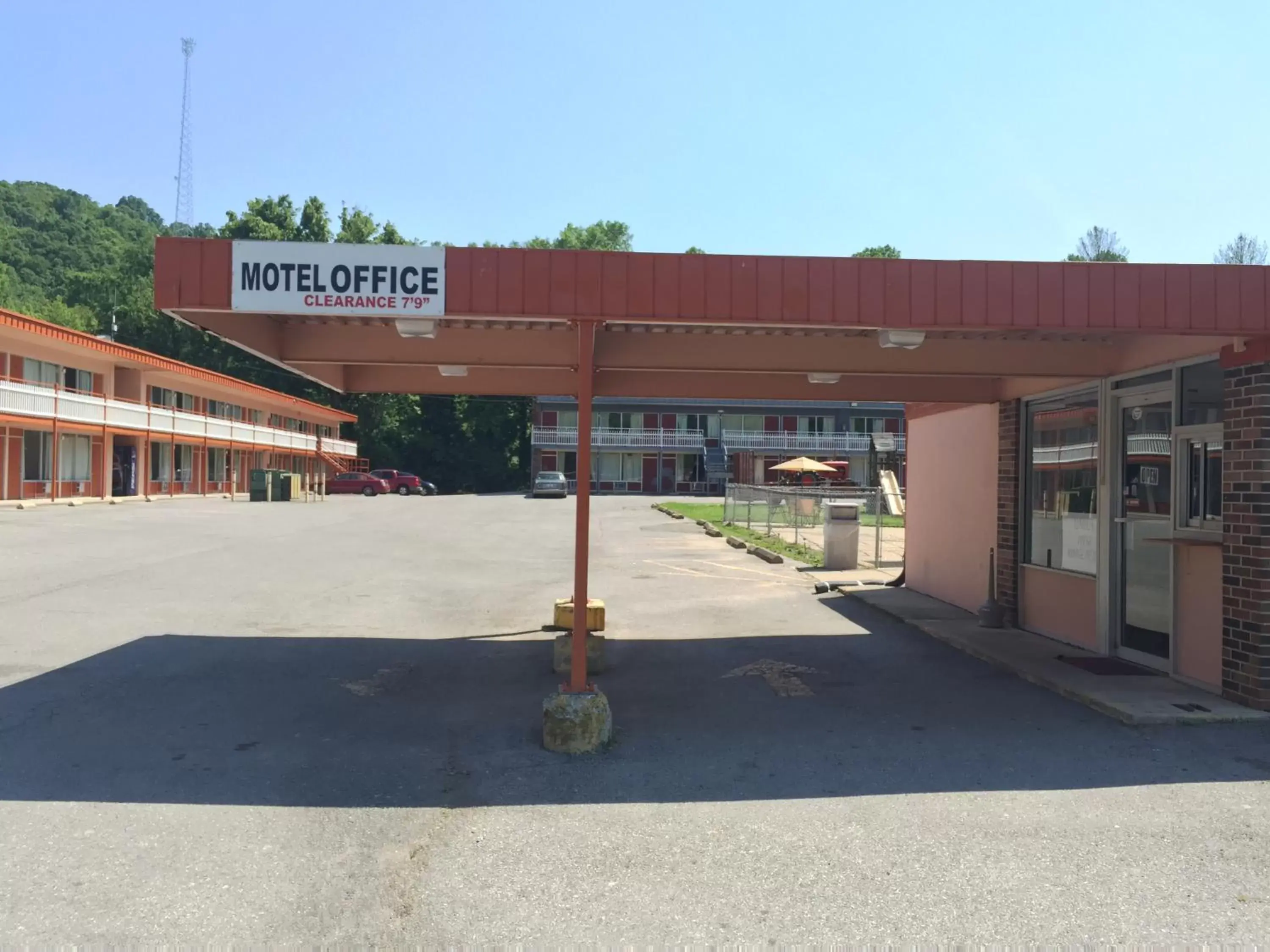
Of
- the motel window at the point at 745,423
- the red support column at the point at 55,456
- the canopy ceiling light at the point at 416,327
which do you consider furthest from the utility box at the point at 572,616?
the motel window at the point at 745,423

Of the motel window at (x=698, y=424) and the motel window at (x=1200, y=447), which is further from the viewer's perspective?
the motel window at (x=698, y=424)

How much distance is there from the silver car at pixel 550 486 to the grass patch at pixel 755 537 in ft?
29.7

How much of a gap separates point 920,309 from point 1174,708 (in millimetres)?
3461

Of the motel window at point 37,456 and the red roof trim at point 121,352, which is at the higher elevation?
the red roof trim at point 121,352

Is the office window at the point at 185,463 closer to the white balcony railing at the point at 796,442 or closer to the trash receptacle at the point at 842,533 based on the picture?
the trash receptacle at the point at 842,533

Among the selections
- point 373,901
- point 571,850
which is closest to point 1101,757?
point 571,850

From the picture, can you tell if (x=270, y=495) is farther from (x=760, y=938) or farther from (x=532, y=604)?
(x=760, y=938)

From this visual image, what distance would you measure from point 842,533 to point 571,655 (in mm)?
9254

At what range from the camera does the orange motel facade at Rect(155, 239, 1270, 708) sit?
6195 mm

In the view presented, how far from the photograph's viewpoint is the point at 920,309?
634 centimetres

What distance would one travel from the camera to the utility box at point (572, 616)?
880 cm

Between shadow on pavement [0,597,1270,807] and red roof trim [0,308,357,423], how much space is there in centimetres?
2440

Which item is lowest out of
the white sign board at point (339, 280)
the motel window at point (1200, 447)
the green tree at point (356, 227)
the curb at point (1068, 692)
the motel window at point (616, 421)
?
the curb at point (1068, 692)

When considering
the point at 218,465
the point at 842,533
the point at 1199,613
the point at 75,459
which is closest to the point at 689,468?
the point at 218,465
